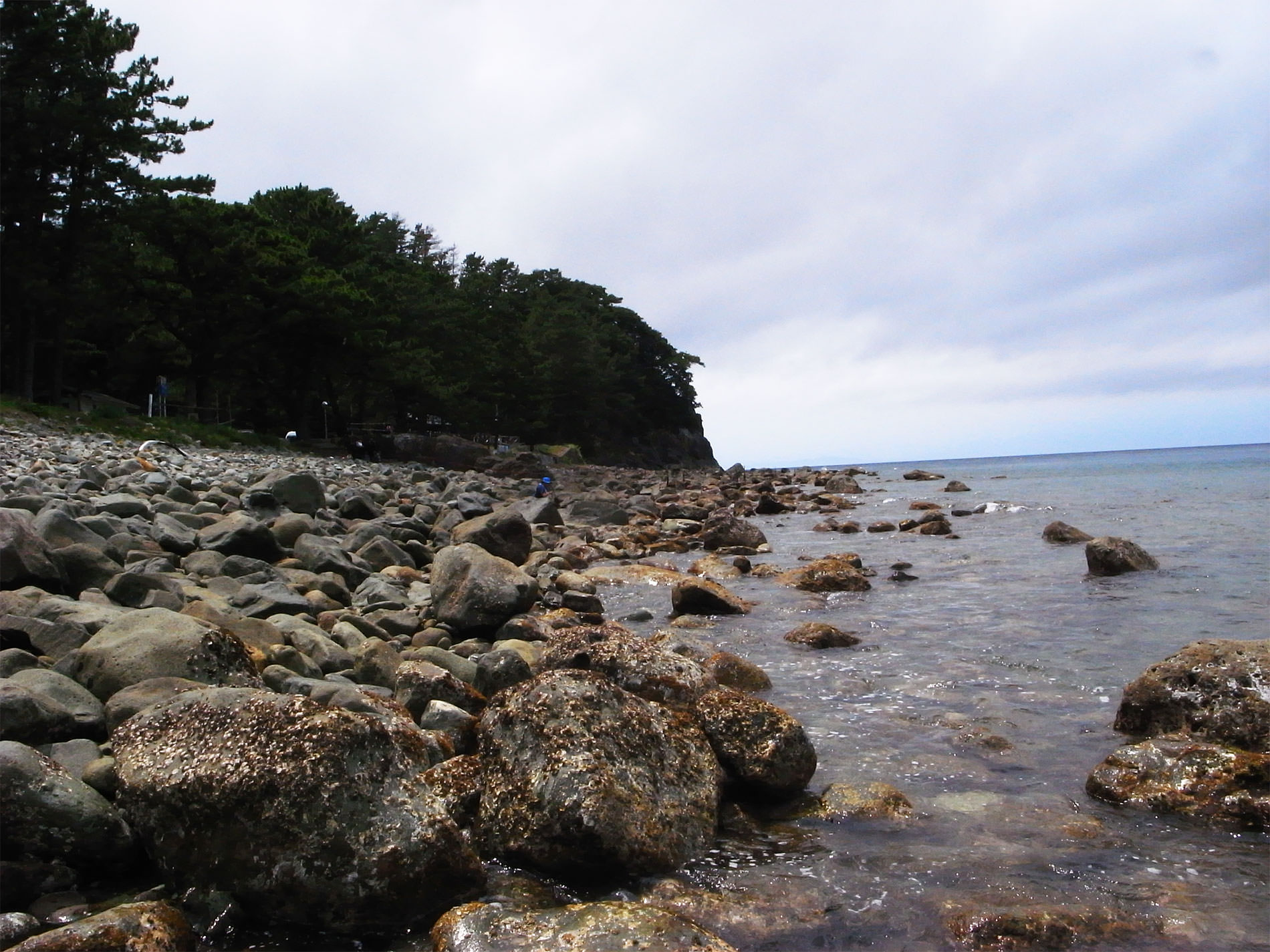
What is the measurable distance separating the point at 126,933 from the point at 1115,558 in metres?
13.0

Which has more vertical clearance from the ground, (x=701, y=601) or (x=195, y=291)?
(x=195, y=291)

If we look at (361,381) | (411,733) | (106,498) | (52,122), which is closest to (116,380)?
(361,381)

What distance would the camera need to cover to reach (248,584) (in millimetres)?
7535

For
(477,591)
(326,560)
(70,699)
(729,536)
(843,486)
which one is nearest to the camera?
(70,699)

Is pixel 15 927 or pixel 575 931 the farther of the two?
pixel 575 931

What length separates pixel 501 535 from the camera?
12414 millimetres

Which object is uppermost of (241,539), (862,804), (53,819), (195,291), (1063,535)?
(195,291)

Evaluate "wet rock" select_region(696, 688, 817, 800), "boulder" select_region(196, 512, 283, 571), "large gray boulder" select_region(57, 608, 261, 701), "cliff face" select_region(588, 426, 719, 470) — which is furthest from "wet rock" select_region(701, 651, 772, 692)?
"cliff face" select_region(588, 426, 719, 470)

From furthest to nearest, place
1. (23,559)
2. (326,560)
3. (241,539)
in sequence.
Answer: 1. (326,560)
2. (241,539)
3. (23,559)

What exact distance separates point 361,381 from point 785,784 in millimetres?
41597

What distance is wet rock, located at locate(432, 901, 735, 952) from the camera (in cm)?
312

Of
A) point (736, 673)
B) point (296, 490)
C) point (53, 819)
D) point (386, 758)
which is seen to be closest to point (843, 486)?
point (296, 490)

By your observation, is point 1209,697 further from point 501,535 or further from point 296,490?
point 296,490

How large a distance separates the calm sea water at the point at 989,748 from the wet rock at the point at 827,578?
0.28 meters
